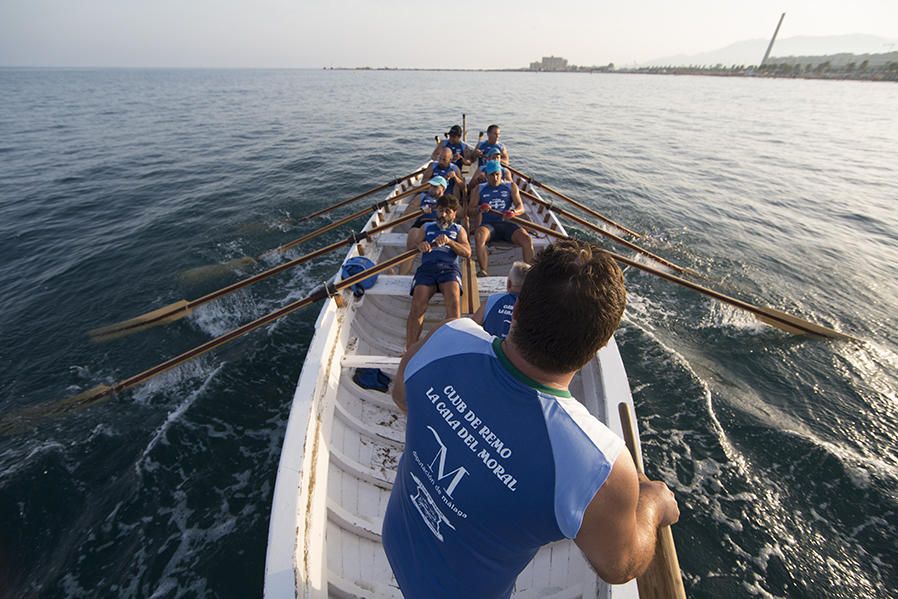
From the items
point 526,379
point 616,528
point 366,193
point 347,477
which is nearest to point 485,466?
point 526,379

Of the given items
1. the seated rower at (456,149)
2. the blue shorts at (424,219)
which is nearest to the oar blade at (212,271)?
the blue shorts at (424,219)

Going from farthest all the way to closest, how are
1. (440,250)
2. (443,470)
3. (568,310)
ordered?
(440,250) → (443,470) → (568,310)

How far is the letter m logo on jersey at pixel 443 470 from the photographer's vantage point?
4.83 feet

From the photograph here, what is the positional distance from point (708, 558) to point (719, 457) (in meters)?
1.50

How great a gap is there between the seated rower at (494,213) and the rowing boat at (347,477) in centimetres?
234

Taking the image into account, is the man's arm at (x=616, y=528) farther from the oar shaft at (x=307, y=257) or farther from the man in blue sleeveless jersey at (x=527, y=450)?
the oar shaft at (x=307, y=257)

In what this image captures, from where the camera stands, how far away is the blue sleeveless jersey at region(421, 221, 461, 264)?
5871 mm

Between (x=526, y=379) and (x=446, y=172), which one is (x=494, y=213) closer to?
(x=446, y=172)

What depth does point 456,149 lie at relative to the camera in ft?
44.5

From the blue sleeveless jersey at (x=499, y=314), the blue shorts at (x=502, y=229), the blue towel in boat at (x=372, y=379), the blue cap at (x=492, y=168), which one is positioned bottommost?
the blue towel in boat at (x=372, y=379)

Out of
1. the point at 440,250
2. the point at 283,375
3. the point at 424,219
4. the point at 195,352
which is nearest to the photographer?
the point at 195,352

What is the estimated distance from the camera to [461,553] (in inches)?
59.9

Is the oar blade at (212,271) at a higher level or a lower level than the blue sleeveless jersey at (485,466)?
lower

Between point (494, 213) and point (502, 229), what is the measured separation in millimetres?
396
